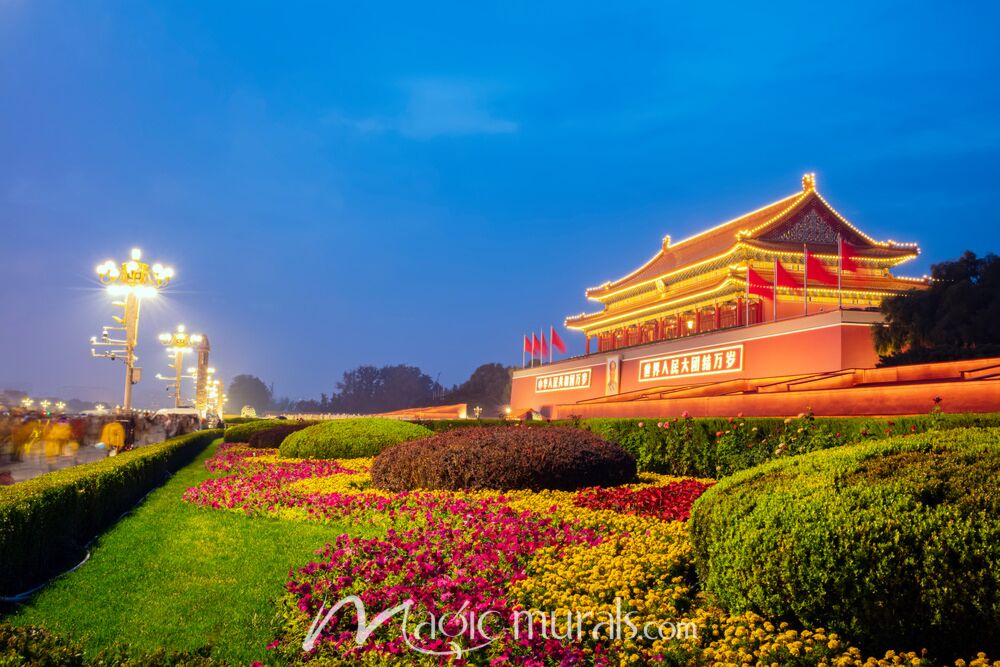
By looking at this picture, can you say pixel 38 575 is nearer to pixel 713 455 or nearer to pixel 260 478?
pixel 260 478

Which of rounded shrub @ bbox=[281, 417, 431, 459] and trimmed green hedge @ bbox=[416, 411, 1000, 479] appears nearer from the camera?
trimmed green hedge @ bbox=[416, 411, 1000, 479]

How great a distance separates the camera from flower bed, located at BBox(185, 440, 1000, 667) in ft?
12.1

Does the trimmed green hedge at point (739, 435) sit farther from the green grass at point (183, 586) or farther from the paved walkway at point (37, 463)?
the paved walkway at point (37, 463)

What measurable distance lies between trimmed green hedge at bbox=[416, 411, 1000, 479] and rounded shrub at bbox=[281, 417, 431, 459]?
4.60 meters

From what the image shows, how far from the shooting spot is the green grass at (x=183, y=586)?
4601 mm

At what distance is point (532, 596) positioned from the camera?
4574 millimetres

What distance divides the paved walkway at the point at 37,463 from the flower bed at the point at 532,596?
8.16 metres

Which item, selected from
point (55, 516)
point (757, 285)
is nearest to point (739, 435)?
point (55, 516)

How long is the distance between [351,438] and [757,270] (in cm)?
1900

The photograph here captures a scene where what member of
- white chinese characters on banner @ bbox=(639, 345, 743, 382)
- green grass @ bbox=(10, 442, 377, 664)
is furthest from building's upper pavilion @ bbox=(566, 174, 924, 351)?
green grass @ bbox=(10, 442, 377, 664)

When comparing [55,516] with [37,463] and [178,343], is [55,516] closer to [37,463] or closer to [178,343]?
[37,463]

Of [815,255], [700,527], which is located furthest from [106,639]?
[815,255]

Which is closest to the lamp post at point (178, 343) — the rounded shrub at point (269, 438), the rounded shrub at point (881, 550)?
→ the rounded shrub at point (269, 438)

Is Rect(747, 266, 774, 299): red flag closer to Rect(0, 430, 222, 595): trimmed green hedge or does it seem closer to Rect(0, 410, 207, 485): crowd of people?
Rect(0, 410, 207, 485): crowd of people
